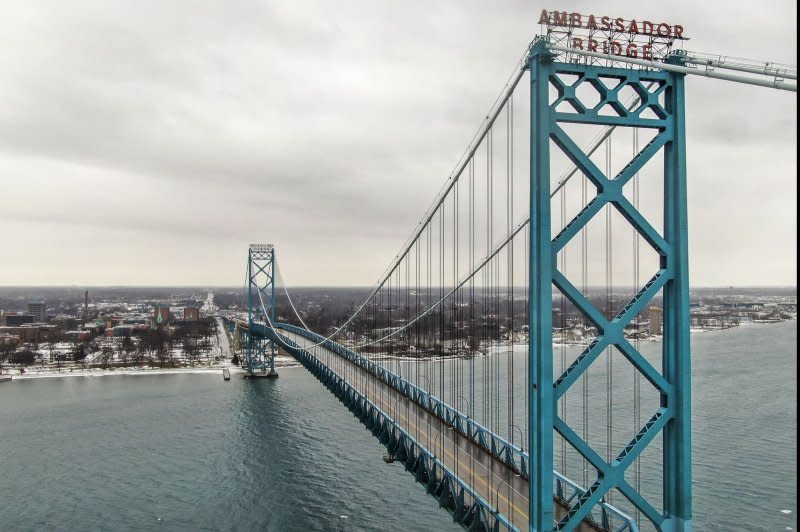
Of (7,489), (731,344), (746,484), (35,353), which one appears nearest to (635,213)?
(746,484)

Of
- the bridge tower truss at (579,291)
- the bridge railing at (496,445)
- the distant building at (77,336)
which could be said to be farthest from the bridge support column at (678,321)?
the distant building at (77,336)

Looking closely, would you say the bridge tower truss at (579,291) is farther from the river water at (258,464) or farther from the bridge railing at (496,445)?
the river water at (258,464)

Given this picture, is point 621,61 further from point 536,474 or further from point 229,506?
point 229,506

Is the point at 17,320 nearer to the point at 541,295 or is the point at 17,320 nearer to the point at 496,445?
the point at 496,445

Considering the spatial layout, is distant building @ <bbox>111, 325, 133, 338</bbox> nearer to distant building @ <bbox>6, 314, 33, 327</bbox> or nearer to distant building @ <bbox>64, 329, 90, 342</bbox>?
distant building @ <bbox>64, 329, 90, 342</bbox>

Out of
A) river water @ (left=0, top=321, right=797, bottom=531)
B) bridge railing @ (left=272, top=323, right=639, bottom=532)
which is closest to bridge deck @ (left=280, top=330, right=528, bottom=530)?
bridge railing @ (left=272, top=323, right=639, bottom=532)

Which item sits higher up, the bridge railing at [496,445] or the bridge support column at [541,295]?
the bridge support column at [541,295]
